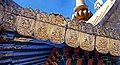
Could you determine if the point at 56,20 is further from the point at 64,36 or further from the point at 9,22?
the point at 9,22

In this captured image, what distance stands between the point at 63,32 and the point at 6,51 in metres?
1.00

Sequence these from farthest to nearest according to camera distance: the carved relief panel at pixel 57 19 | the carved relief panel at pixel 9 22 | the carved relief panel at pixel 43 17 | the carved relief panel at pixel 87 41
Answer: the carved relief panel at pixel 87 41 < the carved relief panel at pixel 57 19 < the carved relief panel at pixel 43 17 < the carved relief panel at pixel 9 22

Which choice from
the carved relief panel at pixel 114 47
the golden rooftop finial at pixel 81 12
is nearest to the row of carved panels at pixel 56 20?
the carved relief panel at pixel 114 47

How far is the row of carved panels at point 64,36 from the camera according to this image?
410 cm

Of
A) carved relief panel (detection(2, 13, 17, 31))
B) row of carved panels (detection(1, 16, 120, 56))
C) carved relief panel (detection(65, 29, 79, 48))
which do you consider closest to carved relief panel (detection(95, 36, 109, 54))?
row of carved panels (detection(1, 16, 120, 56))

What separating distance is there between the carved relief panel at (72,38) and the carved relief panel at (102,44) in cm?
45

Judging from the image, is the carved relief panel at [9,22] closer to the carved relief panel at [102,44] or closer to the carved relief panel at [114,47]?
the carved relief panel at [102,44]

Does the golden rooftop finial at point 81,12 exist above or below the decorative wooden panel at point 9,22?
above

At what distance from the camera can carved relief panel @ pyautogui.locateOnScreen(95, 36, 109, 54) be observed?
4809mm

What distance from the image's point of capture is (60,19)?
14.7ft

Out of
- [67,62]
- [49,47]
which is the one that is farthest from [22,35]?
[67,62]

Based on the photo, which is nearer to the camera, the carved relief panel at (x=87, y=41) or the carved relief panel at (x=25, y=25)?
the carved relief panel at (x=25, y=25)

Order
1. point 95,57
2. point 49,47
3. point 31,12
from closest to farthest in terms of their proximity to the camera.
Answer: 1. point 31,12
2. point 49,47
3. point 95,57

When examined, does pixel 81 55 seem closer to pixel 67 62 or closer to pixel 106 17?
pixel 67 62
